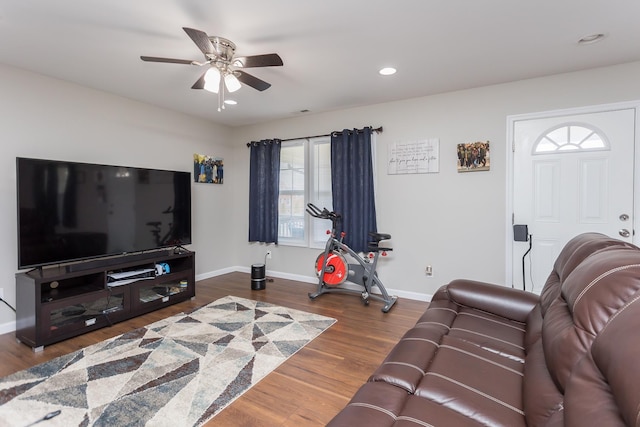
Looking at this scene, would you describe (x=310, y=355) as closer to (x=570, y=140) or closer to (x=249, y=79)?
(x=249, y=79)

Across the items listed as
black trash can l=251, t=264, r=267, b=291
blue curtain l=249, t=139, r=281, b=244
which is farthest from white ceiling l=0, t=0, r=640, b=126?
black trash can l=251, t=264, r=267, b=291

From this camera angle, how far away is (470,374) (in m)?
1.36

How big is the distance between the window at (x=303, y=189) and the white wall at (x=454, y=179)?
373 millimetres

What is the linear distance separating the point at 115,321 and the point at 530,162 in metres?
4.63

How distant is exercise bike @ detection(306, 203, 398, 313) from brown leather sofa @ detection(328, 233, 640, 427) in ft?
6.41

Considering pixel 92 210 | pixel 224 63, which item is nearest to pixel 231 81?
pixel 224 63

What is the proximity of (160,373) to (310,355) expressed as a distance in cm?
111

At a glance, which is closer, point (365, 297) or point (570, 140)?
point (570, 140)

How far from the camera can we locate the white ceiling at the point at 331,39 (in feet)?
6.84

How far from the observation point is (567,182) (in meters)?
3.16

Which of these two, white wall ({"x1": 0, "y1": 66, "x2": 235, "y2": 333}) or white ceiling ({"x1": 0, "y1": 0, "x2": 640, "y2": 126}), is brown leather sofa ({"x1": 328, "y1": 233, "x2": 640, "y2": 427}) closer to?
white ceiling ({"x1": 0, "y1": 0, "x2": 640, "y2": 126})

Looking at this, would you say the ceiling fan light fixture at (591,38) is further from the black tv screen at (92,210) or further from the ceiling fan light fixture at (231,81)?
the black tv screen at (92,210)

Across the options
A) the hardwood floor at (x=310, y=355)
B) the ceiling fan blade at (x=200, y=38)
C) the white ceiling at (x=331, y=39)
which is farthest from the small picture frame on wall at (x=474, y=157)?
the ceiling fan blade at (x=200, y=38)

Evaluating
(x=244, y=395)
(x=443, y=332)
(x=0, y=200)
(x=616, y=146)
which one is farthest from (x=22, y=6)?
(x=616, y=146)
